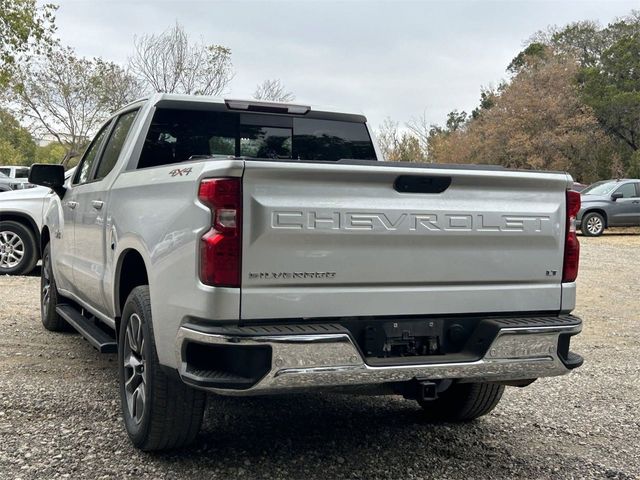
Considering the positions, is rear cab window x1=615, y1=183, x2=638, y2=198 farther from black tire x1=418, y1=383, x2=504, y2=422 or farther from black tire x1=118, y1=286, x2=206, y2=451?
black tire x1=118, y1=286, x2=206, y2=451

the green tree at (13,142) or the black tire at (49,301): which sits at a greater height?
the green tree at (13,142)

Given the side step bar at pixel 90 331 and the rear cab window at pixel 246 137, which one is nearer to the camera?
the side step bar at pixel 90 331

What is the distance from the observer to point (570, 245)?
11.7ft

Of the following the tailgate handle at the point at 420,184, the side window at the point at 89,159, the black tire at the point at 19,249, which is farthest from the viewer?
the black tire at the point at 19,249

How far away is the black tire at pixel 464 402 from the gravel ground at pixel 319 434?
9cm

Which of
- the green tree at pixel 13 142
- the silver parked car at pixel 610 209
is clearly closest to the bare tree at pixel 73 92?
the green tree at pixel 13 142

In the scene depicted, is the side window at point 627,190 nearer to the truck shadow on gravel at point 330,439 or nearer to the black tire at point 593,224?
the black tire at point 593,224

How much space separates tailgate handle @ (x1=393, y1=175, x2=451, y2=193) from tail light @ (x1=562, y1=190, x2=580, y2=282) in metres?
0.74

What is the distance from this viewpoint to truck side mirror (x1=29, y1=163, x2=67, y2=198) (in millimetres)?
5445

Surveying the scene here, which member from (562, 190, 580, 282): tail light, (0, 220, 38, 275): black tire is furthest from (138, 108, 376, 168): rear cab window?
(0, 220, 38, 275): black tire

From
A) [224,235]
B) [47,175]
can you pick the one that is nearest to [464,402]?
[224,235]

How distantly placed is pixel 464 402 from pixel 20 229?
25.3ft

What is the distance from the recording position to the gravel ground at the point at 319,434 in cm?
356

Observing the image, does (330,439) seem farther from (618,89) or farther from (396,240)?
(618,89)
